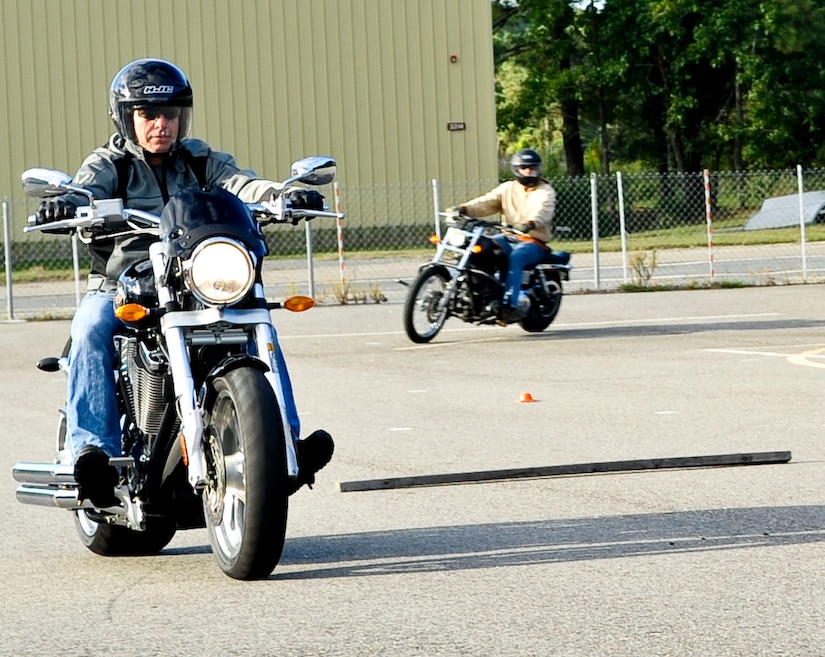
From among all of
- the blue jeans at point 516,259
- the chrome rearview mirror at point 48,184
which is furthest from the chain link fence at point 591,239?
the chrome rearview mirror at point 48,184

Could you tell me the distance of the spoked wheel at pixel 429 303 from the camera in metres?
15.8

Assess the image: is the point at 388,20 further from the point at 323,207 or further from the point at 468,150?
the point at 323,207

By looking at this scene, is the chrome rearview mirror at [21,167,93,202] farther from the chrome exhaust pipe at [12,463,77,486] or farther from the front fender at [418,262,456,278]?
the front fender at [418,262,456,278]

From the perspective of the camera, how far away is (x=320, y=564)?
19.8 ft

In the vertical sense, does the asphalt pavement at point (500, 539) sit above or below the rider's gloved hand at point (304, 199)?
below

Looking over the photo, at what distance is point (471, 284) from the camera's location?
1594 cm

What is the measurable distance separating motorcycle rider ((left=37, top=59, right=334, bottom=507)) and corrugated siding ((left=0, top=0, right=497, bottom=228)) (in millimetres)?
28597

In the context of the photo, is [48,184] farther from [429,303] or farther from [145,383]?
[429,303]

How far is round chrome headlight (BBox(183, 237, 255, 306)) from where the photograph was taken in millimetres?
5480

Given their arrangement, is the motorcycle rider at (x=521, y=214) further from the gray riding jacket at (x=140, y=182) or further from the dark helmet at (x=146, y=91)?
the dark helmet at (x=146, y=91)

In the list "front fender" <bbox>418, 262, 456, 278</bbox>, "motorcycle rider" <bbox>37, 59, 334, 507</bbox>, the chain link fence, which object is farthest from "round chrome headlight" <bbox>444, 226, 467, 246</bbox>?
"motorcycle rider" <bbox>37, 59, 334, 507</bbox>

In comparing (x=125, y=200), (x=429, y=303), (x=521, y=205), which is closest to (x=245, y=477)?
(x=125, y=200)

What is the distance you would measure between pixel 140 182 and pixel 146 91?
0.36 metres

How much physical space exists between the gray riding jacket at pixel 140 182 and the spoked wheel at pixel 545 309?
997 cm
